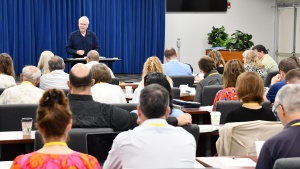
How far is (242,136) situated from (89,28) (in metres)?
10.5

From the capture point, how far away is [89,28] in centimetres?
1425

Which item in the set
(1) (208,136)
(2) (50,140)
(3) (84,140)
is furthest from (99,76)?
→ (2) (50,140)

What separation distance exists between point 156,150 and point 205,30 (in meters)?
12.7

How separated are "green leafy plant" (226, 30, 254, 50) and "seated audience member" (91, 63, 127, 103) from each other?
878cm

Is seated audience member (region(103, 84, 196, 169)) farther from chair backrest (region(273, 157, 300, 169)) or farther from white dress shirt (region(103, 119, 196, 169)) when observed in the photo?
chair backrest (region(273, 157, 300, 169))

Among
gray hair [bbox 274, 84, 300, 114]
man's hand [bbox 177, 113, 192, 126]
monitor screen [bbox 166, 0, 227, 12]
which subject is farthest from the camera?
monitor screen [bbox 166, 0, 227, 12]

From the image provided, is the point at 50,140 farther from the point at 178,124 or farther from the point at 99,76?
the point at 99,76

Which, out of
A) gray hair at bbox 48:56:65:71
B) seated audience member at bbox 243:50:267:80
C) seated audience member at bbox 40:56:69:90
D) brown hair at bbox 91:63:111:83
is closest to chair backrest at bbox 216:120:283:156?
brown hair at bbox 91:63:111:83

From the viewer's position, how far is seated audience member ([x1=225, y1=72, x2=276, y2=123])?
4535 mm

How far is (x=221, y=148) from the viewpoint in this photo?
4191mm

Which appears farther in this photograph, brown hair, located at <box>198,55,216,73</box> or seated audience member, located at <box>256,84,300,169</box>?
brown hair, located at <box>198,55,216,73</box>

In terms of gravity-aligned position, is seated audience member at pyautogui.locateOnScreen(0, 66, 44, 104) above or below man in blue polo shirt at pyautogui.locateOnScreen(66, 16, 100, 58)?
below

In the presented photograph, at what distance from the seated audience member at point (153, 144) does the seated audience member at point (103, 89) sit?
2.64 metres

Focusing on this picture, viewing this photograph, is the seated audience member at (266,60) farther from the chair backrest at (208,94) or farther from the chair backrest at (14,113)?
the chair backrest at (14,113)
